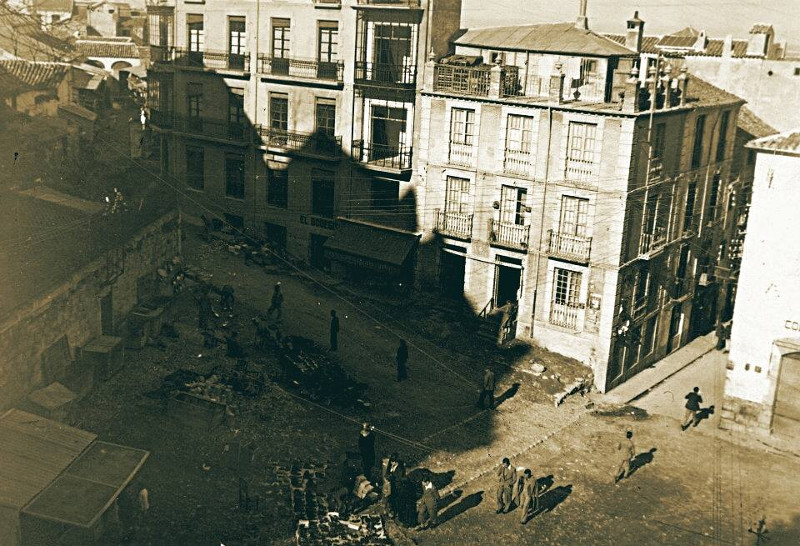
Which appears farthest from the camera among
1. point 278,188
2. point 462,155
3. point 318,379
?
point 278,188

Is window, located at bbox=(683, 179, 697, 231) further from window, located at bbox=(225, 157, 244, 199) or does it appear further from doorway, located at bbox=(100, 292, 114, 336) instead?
doorway, located at bbox=(100, 292, 114, 336)

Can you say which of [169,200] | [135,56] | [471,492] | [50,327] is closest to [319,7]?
[169,200]

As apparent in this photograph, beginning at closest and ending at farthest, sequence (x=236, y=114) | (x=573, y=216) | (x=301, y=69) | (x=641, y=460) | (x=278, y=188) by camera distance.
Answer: (x=641, y=460) → (x=573, y=216) → (x=301, y=69) → (x=278, y=188) → (x=236, y=114)

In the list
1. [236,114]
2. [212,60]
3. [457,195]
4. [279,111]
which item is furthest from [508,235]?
[212,60]

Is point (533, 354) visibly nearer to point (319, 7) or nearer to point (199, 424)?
point (199, 424)

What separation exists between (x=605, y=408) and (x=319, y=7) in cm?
2468

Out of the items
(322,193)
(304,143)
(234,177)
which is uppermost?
(304,143)

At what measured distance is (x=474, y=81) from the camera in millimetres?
39062

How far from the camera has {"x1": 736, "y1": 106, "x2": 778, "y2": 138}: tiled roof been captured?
1916 inches

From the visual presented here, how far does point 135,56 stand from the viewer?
77812 millimetres

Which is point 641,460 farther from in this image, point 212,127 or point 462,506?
point 212,127

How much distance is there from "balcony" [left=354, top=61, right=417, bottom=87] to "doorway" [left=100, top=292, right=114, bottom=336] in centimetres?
1791

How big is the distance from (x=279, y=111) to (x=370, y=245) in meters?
9.55

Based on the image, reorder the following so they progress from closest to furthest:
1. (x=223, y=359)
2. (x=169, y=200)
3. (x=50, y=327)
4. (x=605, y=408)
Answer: (x=50, y=327) → (x=223, y=359) → (x=605, y=408) → (x=169, y=200)
